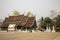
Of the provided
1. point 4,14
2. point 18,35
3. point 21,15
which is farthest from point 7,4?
point 18,35

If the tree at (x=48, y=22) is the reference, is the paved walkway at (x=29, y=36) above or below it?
below

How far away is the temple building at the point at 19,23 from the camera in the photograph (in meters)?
1.30

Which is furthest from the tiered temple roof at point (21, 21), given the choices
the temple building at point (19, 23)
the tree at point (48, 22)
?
the tree at point (48, 22)

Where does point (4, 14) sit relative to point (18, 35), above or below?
above

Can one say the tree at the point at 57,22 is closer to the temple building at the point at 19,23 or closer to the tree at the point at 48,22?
the tree at the point at 48,22

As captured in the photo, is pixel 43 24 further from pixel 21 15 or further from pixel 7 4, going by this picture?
pixel 7 4

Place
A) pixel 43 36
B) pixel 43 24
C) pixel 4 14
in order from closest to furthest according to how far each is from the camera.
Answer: pixel 43 36, pixel 43 24, pixel 4 14

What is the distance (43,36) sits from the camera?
1.16 metres

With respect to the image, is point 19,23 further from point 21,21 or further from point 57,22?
point 57,22

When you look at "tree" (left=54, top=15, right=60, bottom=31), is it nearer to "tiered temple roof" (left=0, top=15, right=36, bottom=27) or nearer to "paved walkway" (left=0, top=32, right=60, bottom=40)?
"paved walkway" (left=0, top=32, right=60, bottom=40)

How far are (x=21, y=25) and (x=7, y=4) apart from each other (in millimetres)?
400

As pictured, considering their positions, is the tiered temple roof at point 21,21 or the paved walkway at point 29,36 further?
the tiered temple roof at point 21,21

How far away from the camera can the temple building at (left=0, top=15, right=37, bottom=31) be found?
1296mm

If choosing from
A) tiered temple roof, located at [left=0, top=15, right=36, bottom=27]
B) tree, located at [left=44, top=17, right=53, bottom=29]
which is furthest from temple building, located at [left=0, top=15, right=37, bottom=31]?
tree, located at [left=44, top=17, right=53, bottom=29]
